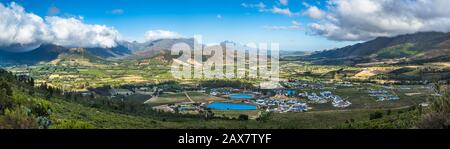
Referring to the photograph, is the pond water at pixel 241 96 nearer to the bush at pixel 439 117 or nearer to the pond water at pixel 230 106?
the pond water at pixel 230 106

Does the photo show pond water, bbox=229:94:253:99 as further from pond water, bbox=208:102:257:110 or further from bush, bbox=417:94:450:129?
bush, bbox=417:94:450:129

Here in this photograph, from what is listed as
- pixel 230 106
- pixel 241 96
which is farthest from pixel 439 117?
pixel 241 96

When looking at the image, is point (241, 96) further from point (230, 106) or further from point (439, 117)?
point (439, 117)

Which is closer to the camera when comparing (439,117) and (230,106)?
(439,117)

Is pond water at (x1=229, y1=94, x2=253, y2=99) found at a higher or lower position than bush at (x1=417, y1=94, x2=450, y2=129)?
lower

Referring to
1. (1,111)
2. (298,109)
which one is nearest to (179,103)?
(298,109)

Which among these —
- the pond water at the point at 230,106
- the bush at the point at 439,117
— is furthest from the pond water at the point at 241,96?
the bush at the point at 439,117

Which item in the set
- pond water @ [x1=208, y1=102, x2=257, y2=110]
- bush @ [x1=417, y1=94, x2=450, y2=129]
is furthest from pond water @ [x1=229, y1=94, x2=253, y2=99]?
bush @ [x1=417, y1=94, x2=450, y2=129]

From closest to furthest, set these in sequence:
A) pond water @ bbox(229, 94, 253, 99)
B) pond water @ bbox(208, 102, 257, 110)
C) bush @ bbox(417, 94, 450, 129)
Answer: bush @ bbox(417, 94, 450, 129) → pond water @ bbox(208, 102, 257, 110) → pond water @ bbox(229, 94, 253, 99)

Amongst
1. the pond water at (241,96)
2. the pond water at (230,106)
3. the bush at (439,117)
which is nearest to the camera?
the bush at (439,117)
